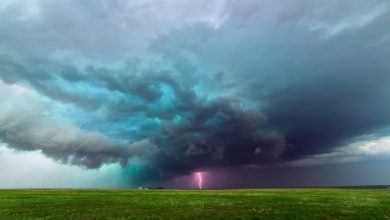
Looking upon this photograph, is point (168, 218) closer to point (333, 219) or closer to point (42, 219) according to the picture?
point (42, 219)

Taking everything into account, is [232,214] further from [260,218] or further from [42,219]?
[42,219]

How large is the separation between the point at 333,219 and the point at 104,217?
67.4 feet

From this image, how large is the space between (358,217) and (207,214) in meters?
14.2

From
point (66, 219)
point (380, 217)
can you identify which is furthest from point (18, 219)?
point (380, 217)

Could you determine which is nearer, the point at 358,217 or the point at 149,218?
the point at 149,218

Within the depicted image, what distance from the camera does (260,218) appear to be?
29703 mm

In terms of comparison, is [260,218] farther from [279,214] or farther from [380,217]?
[380,217]

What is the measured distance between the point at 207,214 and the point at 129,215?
736 centimetres

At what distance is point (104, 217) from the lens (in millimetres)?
29625

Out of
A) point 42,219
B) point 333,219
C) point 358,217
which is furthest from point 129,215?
point 358,217

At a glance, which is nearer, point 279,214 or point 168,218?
point 168,218

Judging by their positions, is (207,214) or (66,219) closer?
(66,219)

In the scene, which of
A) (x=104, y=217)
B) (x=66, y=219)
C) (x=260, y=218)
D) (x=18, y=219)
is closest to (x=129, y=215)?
(x=104, y=217)

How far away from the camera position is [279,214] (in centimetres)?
3266
